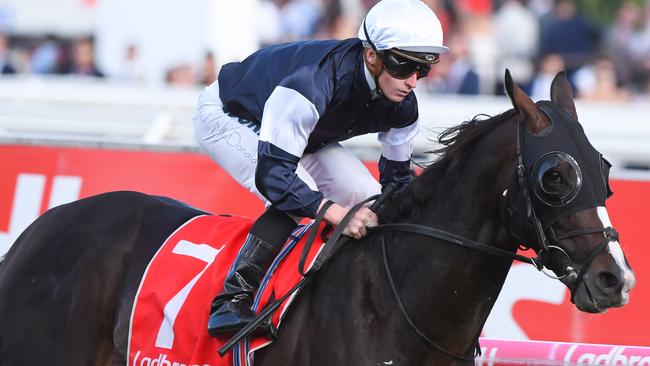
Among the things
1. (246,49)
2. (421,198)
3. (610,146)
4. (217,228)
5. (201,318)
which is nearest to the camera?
(421,198)

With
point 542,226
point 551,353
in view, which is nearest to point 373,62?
point 542,226

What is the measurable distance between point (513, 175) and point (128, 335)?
5.70 ft

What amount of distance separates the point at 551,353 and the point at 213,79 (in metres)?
6.59

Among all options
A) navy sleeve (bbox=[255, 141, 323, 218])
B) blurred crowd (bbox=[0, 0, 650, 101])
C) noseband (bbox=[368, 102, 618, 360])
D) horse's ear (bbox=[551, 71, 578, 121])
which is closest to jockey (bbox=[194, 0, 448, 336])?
navy sleeve (bbox=[255, 141, 323, 218])

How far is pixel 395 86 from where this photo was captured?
408 centimetres

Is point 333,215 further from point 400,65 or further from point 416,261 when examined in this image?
point 400,65

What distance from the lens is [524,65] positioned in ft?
44.5

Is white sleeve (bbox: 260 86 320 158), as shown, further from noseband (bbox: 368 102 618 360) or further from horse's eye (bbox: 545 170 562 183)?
horse's eye (bbox: 545 170 562 183)

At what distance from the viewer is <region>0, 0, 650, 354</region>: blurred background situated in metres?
6.08

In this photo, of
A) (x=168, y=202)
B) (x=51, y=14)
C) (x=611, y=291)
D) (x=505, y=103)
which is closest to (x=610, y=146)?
(x=505, y=103)

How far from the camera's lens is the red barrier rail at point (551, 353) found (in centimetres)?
514

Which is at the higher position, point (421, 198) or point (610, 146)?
point (421, 198)

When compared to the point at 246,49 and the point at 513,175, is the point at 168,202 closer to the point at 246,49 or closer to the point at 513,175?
the point at 513,175

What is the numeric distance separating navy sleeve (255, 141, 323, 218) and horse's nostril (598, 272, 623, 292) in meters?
1.10
